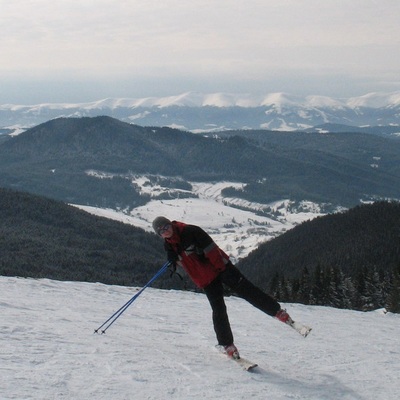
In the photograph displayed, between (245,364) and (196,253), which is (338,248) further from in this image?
(196,253)

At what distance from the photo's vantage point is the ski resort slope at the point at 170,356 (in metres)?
9.05

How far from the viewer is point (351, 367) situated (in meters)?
11.7

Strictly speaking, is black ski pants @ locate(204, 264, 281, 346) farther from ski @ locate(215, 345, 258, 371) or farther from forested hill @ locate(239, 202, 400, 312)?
forested hill @ locate(239, 202, 400, 312)

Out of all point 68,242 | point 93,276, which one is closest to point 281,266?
point 93,276

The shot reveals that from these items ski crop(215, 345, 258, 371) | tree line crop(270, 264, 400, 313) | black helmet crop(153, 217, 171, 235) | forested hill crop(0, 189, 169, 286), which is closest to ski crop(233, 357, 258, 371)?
ski crop(215, 345, 258, 371)

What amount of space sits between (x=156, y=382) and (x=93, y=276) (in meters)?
115

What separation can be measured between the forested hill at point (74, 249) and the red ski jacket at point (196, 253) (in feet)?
278

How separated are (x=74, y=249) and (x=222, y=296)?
14974cm

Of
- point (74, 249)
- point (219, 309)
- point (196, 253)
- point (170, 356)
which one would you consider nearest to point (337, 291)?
point (219, 309)

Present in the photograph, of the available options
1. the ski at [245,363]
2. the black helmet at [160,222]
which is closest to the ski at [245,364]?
the ski at [245,363]

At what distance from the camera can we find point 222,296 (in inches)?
453

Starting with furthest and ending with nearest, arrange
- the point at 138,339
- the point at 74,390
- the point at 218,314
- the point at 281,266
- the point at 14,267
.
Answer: the point at 281,266 < the point at 14,267 < the point at 138,339 < the point at 218,314 < the point at 74,390

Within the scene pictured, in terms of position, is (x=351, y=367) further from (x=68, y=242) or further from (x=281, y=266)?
(x=68, y=242)

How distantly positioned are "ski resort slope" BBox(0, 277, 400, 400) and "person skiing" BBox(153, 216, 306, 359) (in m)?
0.90
